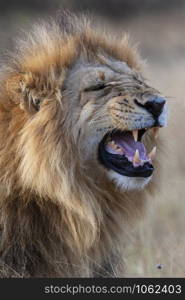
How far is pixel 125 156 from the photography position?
5.17 meters

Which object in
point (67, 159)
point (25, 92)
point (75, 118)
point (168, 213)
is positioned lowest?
point (168, 213)

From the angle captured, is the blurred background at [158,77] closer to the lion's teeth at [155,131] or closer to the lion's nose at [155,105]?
the lion's teeth at [155,131]

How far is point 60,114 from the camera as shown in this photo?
517cm

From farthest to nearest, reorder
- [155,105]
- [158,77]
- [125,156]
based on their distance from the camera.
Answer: [158,77] → [125,156] → [155,105]

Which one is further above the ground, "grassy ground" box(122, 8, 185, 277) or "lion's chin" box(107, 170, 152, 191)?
"lion's chin" box(107, 170, 152, 191)

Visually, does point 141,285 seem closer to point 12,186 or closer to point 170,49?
point 12,186

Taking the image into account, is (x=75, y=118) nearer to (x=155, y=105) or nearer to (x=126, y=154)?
(x=126, y=154)

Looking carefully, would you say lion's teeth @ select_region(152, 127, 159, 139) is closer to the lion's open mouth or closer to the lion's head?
the lion's head

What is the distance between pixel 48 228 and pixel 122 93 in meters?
0.88

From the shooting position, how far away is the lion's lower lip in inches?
203

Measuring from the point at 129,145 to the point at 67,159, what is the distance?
386mm

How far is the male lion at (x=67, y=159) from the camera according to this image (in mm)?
5086

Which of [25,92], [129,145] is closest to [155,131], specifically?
[129,145]

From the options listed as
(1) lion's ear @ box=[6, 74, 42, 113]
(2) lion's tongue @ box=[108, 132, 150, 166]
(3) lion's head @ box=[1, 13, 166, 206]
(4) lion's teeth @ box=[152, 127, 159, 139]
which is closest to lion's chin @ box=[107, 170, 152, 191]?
(3) lion's head @ box=[1, 13, 166, 206]
